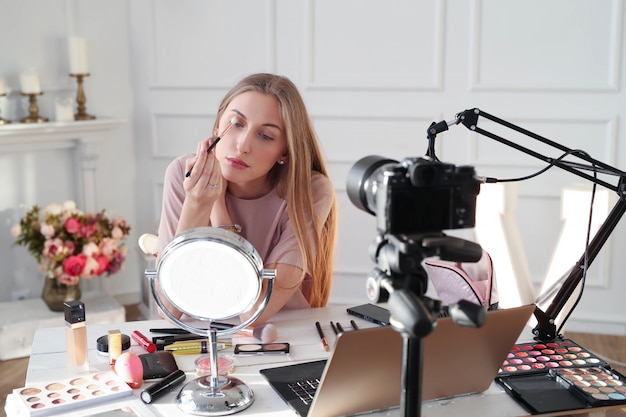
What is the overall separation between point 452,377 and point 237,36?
2728 millimetres

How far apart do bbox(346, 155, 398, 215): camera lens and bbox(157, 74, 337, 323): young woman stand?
745 mm

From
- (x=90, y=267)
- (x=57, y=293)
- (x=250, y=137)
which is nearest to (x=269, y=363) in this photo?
(x=250, y=137)

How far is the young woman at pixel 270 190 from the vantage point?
6.18 feet

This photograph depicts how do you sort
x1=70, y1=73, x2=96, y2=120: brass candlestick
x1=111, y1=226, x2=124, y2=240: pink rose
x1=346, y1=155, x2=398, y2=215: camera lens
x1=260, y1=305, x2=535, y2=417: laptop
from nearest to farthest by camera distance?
x1=346, y1=155, x2=398, y2=215: camera lens, x1=260, y1=305, x2=535, y2=417: laptop, x1=111, y1=226, x2=124, y2=240: pink rose, x1=70, y1=73, x2=96, y2=120: brass candlestick

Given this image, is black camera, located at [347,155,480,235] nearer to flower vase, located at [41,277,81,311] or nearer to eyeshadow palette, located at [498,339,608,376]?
eyeshadow palette, located at [498,339,608,376]

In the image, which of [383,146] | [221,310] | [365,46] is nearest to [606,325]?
[383,146]

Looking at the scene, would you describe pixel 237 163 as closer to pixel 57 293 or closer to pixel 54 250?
pixel 54 250

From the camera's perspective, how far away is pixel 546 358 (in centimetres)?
155

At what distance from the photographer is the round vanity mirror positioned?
4.25 ft

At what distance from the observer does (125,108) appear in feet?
12.7

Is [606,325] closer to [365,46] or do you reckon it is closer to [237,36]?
[365,46]

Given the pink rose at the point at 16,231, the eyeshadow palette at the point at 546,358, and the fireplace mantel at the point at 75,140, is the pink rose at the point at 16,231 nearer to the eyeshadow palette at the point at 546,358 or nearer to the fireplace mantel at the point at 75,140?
the fireplace mantel at the point at 75,140

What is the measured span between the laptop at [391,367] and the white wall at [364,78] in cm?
198

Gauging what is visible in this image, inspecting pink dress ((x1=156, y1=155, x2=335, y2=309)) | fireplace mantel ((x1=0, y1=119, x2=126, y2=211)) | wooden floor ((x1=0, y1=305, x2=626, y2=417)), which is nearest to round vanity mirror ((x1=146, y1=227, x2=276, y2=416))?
pink dress ((x1=156, y1=155, x2=335, y2=309))
